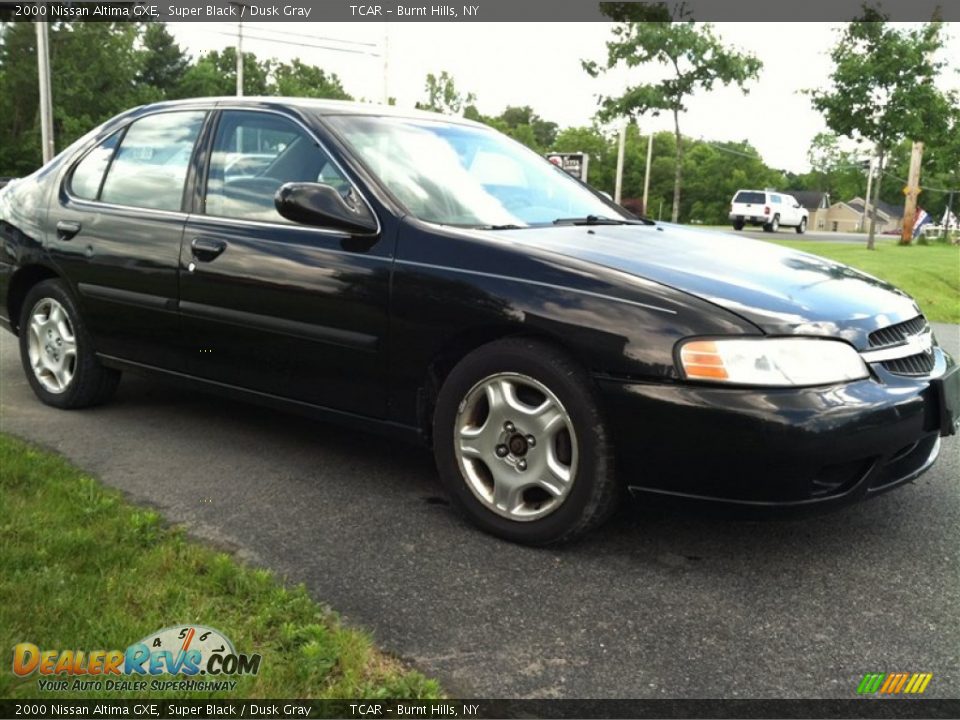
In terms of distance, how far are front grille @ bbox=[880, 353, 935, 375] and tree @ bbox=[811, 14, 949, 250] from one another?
748 inches

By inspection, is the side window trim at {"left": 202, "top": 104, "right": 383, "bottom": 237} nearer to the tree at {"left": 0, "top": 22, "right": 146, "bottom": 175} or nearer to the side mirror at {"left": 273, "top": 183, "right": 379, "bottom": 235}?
the side mirror at {"left": 273, "top": 183, "right": 379, "bottom": 235}

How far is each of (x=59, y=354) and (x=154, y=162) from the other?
1.22 metres

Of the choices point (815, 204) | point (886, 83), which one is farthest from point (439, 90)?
point (815, 204)

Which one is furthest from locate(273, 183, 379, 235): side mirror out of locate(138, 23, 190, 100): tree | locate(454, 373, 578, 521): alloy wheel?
locate(138, 23, 190, 100): tree

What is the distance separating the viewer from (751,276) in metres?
3.22

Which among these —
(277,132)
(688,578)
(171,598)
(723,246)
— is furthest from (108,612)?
(723,246)

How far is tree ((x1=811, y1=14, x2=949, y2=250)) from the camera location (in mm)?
19812

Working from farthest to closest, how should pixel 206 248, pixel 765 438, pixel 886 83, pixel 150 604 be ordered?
pixel 886 83, pixel 206 248, pixel 765 438, pixel 150 604

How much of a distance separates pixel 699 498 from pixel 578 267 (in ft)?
2.87

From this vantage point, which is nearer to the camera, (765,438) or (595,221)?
(765,438)

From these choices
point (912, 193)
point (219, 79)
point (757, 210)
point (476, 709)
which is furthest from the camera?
point (219, 79)

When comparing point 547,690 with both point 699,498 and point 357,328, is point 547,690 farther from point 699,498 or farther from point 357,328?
point 357,328

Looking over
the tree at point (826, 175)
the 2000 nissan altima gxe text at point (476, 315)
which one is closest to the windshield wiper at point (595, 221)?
→ the 2000 nissan altima gxe text at point (476, 315)

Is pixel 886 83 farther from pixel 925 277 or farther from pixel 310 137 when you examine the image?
pixel 310 137
